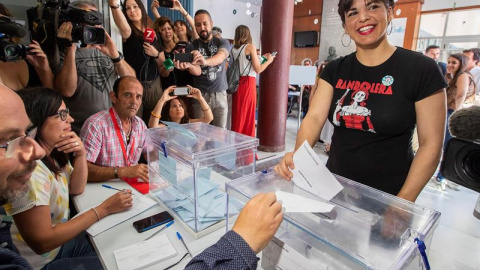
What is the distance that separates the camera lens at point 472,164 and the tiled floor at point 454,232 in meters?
0.92

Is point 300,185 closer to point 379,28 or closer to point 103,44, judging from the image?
point 379,28

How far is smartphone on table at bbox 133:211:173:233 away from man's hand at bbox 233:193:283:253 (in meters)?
0.50

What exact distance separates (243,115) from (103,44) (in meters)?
1.93

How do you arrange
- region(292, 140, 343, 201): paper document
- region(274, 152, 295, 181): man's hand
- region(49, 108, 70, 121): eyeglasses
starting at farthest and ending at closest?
region(49, 108, 70, 121): eyeglasses
region(274, 152, 295, 181): man's hand
region(292, 140, 343, 201): paper document

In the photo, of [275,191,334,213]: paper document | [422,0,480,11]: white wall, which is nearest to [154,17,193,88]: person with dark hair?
[275,191,334,213]: paper document

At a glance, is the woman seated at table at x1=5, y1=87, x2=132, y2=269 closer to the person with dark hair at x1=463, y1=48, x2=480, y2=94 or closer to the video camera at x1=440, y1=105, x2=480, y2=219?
the video camera at x1=440, y1=105, x2=480, y2=219

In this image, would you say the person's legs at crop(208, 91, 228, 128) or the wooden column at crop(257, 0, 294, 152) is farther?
the wooden column at crop(257, 0, 294, 152)

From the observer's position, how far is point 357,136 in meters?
1.12

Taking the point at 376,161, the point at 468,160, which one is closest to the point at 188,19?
the point at 376,161

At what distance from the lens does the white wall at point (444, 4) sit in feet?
19.9

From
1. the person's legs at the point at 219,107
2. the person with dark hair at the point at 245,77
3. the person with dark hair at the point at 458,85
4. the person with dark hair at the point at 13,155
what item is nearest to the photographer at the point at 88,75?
the person's legs at the point at 219,107

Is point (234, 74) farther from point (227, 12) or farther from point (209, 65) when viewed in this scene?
point (227, 12)

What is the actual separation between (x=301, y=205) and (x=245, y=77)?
290 centimetres

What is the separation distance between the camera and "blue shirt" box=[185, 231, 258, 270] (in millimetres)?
566
